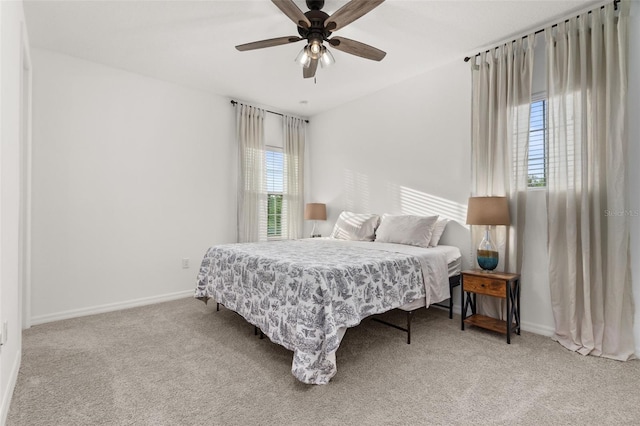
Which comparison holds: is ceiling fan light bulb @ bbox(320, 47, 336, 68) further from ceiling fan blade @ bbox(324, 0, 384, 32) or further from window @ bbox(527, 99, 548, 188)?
window @ bbox(527, 99, 548, 188)

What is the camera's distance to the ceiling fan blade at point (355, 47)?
2551mm

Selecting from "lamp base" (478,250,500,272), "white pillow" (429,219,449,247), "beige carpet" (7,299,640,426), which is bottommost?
"beige carpet" (7,299,640,426)

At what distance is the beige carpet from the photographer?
1.73m

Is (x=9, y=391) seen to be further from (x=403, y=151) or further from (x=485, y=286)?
(x=403, y=151)

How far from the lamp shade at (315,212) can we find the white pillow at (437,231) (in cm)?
187

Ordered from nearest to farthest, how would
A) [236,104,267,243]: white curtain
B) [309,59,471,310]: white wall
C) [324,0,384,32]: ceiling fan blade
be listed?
[324,0,384,32]: ceiling fan blade → [309,59,471,310]: white wall → [236,104,267,243]: white curtain

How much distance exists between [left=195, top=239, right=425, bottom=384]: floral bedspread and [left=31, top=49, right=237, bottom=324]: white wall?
1310 mm

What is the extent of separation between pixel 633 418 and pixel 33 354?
389cm

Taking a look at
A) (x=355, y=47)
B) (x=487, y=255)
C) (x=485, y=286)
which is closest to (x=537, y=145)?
(x=487, y=255)

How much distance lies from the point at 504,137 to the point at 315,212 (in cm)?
273

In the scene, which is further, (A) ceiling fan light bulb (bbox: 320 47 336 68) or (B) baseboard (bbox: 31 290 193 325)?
(B) baseboard (bbox: 31 290 193 325)

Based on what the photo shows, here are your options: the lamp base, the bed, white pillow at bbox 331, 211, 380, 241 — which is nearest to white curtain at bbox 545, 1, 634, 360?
the lamp base

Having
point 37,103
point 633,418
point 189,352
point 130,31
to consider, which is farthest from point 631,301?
point 37,103

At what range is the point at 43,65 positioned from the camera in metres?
3.26
